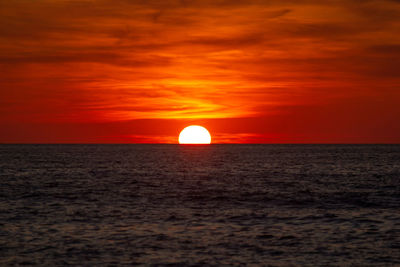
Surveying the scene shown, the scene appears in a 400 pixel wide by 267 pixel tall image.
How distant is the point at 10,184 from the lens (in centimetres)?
6216

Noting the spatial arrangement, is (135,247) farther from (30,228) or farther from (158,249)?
(30,228)

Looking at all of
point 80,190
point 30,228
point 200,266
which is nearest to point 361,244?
point 200,266

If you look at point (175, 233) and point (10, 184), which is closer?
point (175, 233)

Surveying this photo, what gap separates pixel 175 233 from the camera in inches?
1127

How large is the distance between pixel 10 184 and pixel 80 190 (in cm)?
1301

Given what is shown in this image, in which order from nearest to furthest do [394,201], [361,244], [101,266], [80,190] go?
[101,266] < [361,244] < [394,201] < [80,190]

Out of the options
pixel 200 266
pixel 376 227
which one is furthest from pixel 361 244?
pixel 200 266

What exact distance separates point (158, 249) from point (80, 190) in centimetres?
3241

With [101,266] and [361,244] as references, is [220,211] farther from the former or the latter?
[101,266]

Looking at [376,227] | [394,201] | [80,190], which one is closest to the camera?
[376,227]

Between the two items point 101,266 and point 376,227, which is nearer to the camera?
point 101,266

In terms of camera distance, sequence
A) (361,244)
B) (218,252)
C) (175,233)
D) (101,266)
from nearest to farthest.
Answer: (101,266) < (218,252) < (361,244) < (175,233)

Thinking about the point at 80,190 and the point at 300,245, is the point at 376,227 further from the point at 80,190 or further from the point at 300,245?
the point at 80,190

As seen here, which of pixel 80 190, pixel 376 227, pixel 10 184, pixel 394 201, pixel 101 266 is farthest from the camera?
pixel 10 184
